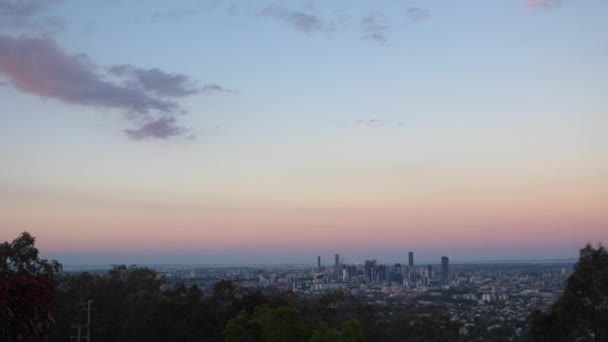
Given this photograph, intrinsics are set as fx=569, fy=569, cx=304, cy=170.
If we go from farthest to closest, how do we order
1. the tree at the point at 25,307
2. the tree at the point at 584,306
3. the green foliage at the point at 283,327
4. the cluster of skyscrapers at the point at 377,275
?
the cluster of skyscrapers at the point at 377,275
the green foliage at the point at 283,327
the tree at the point at 584,306
the tree at the point at 25,307

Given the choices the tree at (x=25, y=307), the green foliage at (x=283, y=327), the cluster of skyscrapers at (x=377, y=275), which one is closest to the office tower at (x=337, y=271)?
the cluster of skyscrapers at (x=377, y=275)

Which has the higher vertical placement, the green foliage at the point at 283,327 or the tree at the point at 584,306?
the tree at the point at 584,306

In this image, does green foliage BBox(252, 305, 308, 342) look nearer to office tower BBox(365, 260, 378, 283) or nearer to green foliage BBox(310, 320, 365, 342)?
green foliage BBox(310, 320, 365, 342)

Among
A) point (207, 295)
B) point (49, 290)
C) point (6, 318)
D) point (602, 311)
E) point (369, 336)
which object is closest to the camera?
point (6, 318)

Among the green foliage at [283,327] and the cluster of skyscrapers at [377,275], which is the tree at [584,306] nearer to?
the green foliage at [283,327]

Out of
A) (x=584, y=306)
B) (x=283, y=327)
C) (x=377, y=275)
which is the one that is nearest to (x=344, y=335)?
(x=283, y=327)

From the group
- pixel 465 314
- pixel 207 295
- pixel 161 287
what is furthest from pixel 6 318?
pixel 465 314

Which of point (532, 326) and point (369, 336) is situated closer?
point (532, 326)

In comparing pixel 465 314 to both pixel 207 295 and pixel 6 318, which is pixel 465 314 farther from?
pixel 6 318
